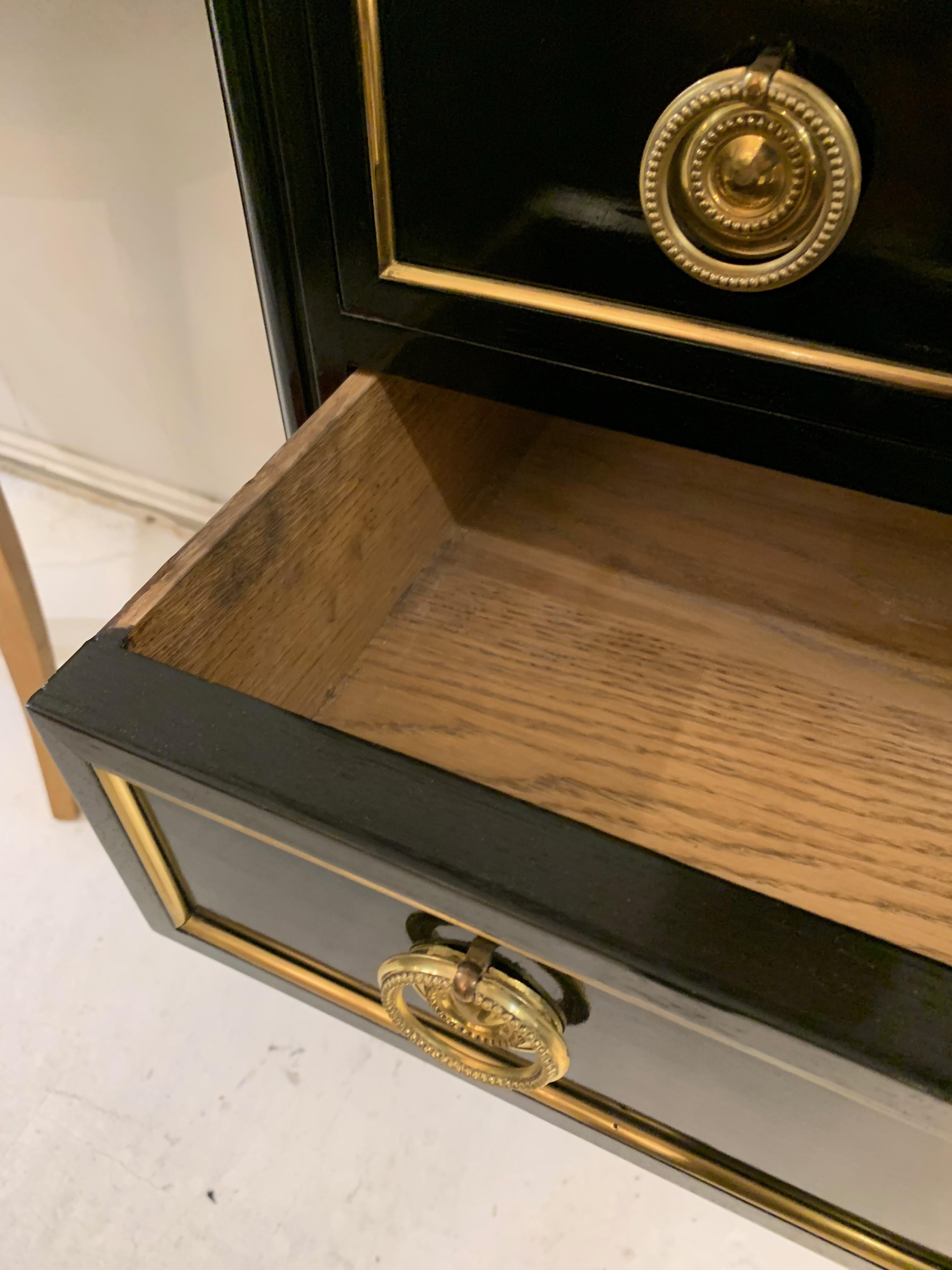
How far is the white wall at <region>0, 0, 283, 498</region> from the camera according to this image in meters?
0.66

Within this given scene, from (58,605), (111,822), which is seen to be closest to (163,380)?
(58,605)

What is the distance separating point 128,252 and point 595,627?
56 cm

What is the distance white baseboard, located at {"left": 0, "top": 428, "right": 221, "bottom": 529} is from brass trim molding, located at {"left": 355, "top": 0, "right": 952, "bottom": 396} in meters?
0.67

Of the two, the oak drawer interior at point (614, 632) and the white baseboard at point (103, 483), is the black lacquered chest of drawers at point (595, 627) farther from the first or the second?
the white baseboard at point (103, 483)

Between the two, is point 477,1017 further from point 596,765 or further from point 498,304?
point 498,304

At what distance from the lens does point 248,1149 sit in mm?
665

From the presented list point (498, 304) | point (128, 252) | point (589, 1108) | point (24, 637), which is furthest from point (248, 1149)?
point (128, 252)

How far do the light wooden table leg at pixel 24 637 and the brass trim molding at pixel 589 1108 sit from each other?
0.23 m

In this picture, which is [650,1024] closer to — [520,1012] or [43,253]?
[520,1012]

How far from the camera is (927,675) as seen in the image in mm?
567

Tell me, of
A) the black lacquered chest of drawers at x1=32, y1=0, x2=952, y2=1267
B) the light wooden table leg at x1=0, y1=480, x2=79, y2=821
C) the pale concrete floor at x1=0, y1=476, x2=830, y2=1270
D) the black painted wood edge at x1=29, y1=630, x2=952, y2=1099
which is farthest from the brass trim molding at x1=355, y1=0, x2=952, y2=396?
the pale concrete floor at x1=0, y1=476, x2=830, y2=1270

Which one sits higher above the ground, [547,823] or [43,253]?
[43,253]

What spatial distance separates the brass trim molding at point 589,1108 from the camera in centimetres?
45

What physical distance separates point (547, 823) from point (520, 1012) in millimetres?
119
